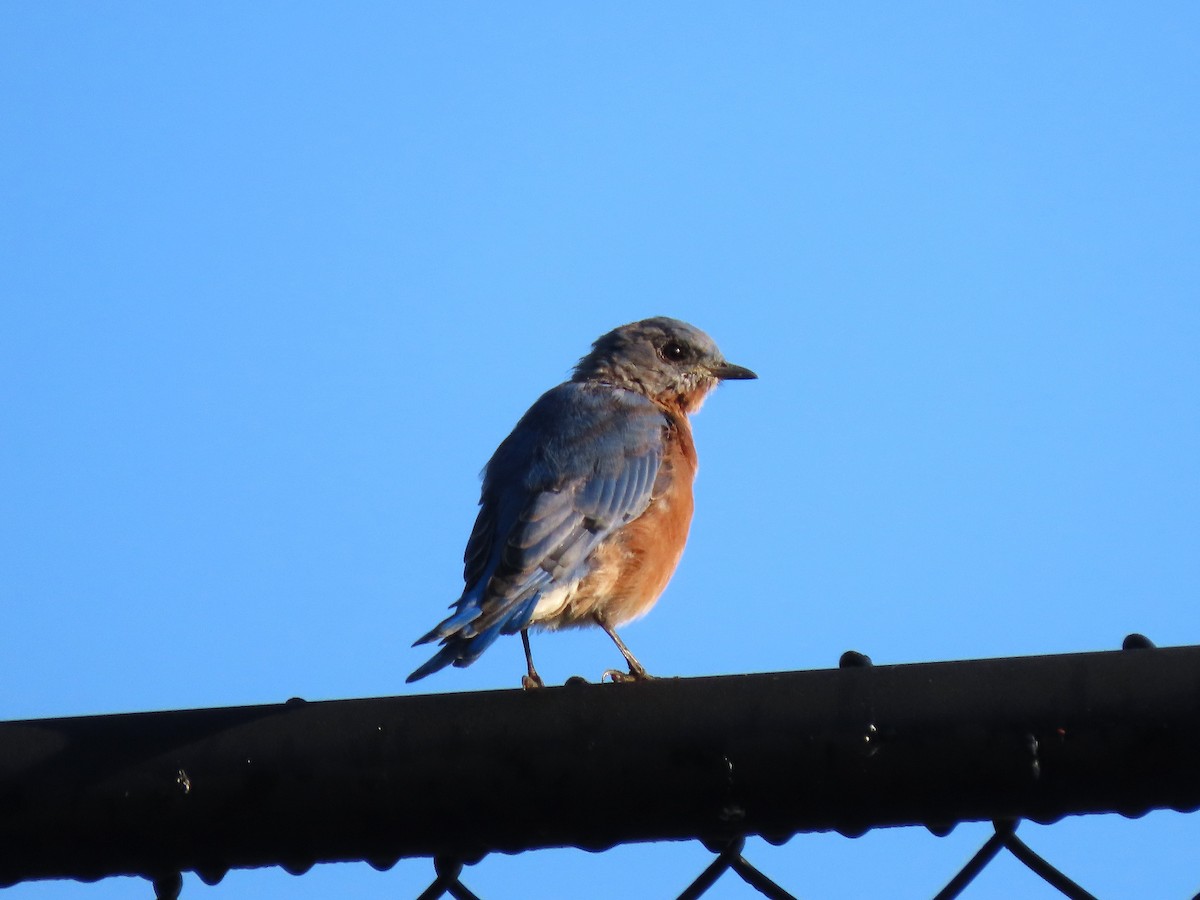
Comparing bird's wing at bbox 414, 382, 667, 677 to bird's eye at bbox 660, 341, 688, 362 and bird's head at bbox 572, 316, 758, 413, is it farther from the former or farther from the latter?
bird's eye at bbox 660, 341, 688, 362

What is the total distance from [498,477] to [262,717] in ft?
13.3

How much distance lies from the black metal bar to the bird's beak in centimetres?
593

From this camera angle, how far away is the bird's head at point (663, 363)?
300 inches

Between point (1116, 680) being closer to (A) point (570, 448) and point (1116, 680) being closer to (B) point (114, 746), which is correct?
(B) point (114, 746)

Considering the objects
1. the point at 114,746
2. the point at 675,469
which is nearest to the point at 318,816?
the point at 114,746

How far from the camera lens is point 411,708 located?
1.90 metres

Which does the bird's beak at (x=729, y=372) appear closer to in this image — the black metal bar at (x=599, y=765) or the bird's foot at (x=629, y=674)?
the bird's foot at (x=629, y=674)

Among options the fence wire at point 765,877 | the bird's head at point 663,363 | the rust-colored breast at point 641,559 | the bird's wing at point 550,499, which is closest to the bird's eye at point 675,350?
the bird's head at point 663,363

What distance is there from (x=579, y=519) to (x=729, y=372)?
2562 millimetres

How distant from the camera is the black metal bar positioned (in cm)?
174

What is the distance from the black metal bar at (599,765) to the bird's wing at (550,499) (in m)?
2.08

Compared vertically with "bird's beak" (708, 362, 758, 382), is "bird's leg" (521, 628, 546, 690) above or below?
below

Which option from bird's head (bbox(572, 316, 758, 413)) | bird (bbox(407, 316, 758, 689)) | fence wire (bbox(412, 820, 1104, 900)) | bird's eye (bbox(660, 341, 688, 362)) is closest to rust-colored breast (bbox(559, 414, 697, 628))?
bird (bbox(407, 316, 758, 689))

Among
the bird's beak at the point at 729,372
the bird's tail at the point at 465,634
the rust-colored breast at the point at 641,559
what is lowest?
the bird's tail at the point at 465,634
